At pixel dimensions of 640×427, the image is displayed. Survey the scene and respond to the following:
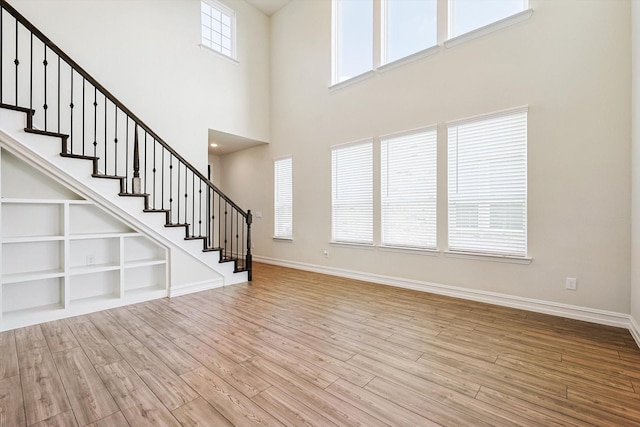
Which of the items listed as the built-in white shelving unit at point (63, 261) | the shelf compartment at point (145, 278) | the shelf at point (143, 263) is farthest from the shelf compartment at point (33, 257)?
the shelf compartment at point (145, 278)

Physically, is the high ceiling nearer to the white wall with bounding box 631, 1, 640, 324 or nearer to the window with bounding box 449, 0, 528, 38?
the window with bounding box 449, 0, 528, 38

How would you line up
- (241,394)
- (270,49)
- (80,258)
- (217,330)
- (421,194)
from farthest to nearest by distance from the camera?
(270,49) → (421,194) → (80,258) → (217,330) → (241,394)

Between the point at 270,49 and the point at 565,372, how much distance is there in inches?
284

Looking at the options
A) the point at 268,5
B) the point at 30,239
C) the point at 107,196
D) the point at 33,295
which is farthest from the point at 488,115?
the point at 33,295

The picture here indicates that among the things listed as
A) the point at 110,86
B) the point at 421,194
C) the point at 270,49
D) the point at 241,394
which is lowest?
the point at 241,394

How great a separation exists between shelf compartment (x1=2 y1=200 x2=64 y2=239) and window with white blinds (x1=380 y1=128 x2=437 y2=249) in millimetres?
4333

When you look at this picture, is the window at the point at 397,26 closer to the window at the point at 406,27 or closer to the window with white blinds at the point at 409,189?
the window at the point at 406,27

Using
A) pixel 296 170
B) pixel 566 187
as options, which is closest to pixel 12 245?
pixel 296 170

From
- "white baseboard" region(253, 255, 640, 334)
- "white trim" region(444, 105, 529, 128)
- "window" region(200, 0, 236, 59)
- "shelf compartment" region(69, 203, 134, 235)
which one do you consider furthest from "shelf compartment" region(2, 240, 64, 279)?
"white trim" region(444, 105, 529, 128)

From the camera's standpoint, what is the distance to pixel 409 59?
172 inches

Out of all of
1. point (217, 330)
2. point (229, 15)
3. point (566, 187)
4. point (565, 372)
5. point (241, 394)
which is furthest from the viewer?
point (229, 15)

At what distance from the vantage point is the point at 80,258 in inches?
145

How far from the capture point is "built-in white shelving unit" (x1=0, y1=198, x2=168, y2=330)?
316cm

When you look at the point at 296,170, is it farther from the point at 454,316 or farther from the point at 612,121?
the point at 612,121
